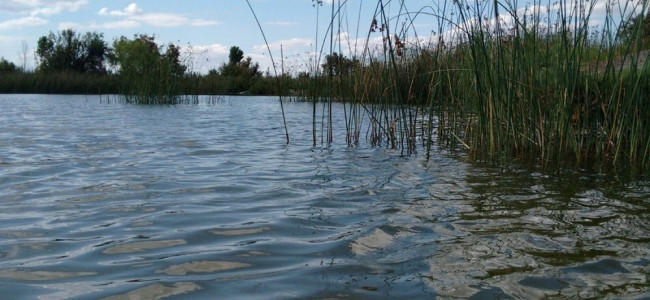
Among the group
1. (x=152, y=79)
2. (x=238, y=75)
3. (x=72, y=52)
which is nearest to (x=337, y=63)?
(x=152, y=79)

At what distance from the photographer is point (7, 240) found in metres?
2.51

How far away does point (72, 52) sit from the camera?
133 ft

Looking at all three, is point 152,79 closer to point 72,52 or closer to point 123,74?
point 123,74

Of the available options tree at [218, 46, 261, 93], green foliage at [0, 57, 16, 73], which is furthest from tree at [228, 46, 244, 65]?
green foliage at [0, 57, 16, 73]

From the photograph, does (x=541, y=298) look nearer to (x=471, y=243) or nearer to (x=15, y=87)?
(x=471, y=243)

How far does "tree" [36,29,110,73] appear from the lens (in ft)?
131

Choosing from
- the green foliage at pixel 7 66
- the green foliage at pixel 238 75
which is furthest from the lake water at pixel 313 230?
the green foliage at pixel 7 66

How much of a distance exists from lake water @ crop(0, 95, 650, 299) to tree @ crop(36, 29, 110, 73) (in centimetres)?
3779

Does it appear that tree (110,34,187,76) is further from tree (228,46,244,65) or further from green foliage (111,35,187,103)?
tree (228,46,244,65)

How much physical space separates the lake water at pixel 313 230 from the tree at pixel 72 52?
37.8m

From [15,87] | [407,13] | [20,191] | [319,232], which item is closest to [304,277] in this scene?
[319,232]

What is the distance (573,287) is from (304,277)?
2.73 ft

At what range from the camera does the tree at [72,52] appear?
131 ft

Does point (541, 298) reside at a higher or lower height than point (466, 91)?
lower
